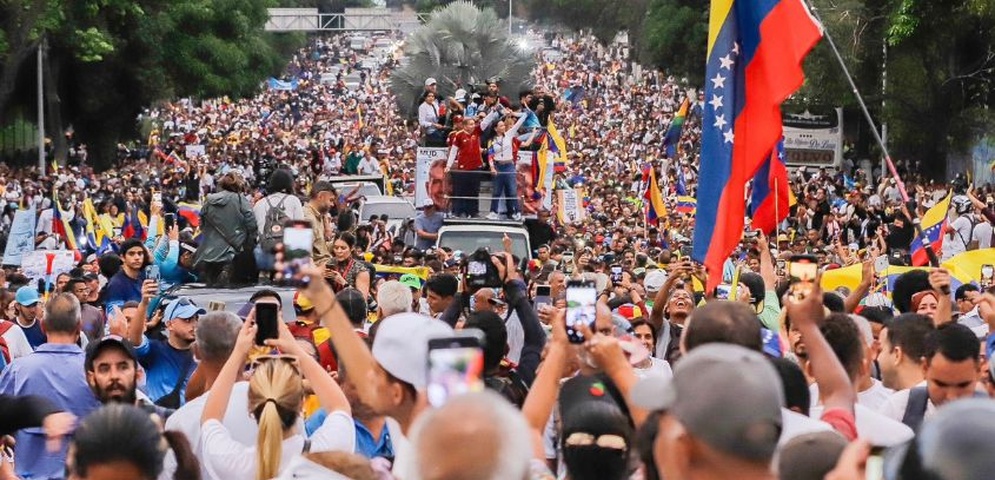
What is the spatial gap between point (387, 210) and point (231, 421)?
22159 millimetres

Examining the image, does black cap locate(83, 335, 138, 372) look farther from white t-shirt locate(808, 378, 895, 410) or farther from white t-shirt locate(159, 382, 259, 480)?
white t-shirt locate(808, 378, 895, 410)

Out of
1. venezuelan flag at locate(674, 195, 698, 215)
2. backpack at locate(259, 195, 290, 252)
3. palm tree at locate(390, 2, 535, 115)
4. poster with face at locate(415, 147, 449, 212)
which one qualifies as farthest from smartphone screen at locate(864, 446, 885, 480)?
palm tree at locate(390, 2, 535, 115)

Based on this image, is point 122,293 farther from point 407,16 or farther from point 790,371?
point 407,16

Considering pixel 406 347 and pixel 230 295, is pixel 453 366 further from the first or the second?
pixel 230 295

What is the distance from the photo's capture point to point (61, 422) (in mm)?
5273

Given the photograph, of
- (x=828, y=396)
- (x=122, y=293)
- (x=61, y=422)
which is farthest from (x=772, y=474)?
(x=122, y=293)

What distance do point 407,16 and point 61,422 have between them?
131231 millimetres

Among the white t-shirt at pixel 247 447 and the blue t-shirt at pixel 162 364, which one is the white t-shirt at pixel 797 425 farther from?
the blue t-shirt at pixel 162 364

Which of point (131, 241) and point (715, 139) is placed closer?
point (715, 139)

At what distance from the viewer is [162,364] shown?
8.91 m

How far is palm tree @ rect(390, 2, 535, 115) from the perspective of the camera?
37375mm

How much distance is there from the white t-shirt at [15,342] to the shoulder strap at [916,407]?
5718 mm

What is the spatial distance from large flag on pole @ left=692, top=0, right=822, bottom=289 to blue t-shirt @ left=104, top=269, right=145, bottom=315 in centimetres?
433

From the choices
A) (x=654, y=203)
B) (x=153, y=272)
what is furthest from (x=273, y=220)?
(x=654, y=203)
